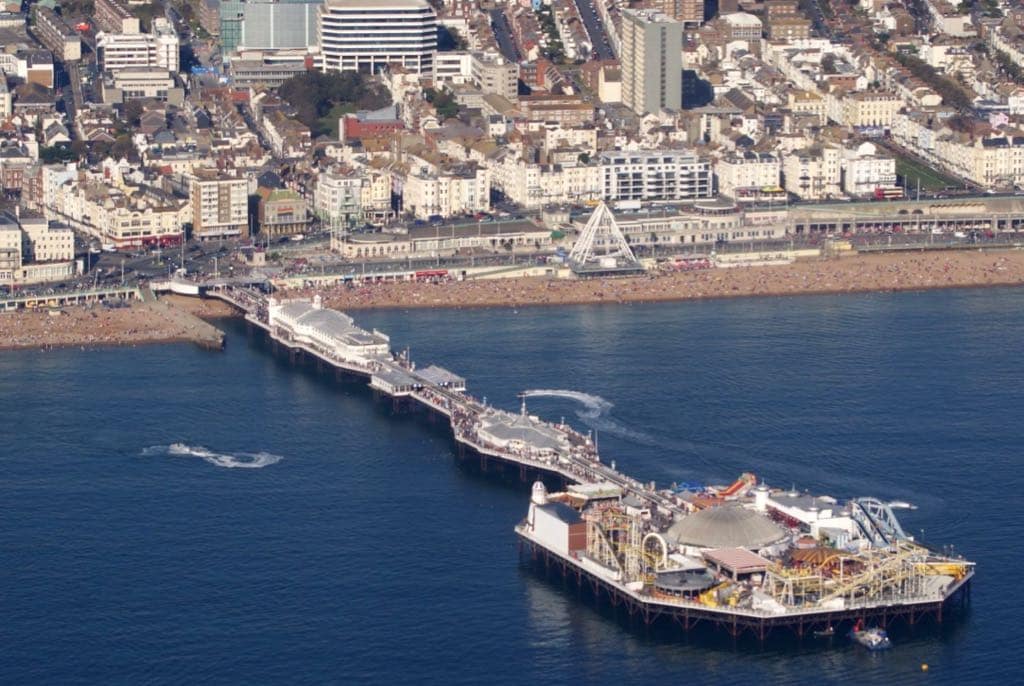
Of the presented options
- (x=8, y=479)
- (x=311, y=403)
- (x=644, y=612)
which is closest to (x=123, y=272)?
(x=311, y=403)

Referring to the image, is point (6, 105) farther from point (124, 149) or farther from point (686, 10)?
point (686, 10)

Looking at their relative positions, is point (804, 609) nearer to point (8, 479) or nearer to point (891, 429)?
point (891, 429)

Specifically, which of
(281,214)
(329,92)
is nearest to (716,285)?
(281,214)

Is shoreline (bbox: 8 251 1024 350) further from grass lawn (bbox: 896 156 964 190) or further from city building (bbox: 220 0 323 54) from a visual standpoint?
city building (bbox: 220 0 323 54)

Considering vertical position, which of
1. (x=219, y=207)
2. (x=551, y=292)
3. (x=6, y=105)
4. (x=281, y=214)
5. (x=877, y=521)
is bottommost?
(x=877, y=521)

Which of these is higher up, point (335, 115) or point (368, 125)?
point (335, 115)

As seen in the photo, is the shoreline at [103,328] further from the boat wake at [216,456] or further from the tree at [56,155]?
the tree at [56,155]

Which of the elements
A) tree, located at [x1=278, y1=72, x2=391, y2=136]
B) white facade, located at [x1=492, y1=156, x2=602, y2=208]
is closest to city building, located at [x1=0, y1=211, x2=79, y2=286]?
white facade, located at [x1=492, y1=156, x2=602, y2=208]
